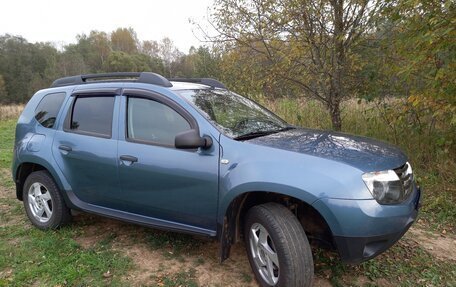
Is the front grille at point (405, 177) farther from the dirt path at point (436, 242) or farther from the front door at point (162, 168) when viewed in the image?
the front door at point (162, 168)

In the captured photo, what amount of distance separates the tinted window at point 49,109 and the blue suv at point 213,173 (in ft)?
0.06

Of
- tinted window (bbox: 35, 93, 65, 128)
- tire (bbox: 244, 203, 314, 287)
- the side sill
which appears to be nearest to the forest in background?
tire (bbox: 244, 203, 314, 287)

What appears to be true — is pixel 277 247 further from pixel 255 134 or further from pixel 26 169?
pixel 26 169

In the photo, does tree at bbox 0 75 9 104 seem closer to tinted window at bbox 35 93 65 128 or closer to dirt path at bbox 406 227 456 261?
tinted window at bbox 35 93 65 128

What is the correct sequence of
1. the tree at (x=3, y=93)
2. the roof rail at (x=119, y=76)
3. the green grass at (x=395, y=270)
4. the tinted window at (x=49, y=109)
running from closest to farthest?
the green grass at (x=395, y=270)
the roof rail at (x=119, y=76)
the tinted window at (x=49, y=109)
the tree at (x=3, y=93)

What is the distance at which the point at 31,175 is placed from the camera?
4.14 meters

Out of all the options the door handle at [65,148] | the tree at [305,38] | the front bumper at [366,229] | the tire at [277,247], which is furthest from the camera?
the tree at [305,38]

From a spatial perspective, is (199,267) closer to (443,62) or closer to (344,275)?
(344,275)

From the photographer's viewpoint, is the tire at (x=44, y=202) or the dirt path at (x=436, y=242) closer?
the dirt path at (x=436, y=242)

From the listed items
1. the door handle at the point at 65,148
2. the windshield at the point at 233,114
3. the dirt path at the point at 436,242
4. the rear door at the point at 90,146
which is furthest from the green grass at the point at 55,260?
the dirt path at the point at 436,242

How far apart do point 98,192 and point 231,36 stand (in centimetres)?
460

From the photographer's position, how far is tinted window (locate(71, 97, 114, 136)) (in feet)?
11.6

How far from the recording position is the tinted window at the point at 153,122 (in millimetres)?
3141

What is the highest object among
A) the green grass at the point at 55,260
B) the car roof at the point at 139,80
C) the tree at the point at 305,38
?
the tree at the point at 305,38
